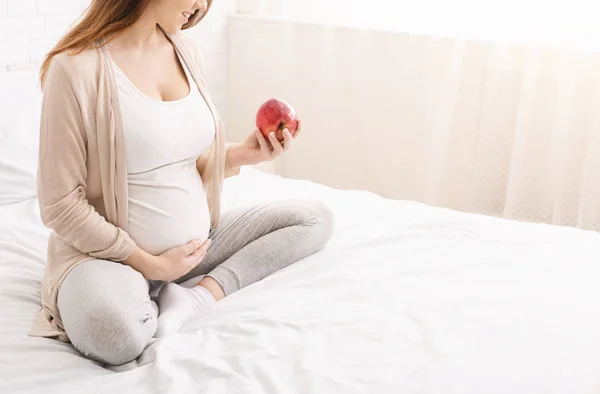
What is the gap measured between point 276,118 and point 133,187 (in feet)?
1.08

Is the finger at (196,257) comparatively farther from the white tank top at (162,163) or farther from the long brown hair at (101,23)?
the long brown hair at (101,23)

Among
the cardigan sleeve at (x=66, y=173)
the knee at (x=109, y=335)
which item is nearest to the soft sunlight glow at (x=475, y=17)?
the cardigan sleeve at (x=66, y=173)

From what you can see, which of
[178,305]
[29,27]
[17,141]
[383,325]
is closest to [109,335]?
[178,305]

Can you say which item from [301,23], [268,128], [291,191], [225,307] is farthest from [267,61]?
[225,307]

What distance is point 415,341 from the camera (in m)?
1.24

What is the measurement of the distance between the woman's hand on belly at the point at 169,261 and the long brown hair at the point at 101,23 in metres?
0.38

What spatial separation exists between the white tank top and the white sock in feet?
0.28

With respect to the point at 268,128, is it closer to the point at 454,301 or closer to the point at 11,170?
the point at 454,301

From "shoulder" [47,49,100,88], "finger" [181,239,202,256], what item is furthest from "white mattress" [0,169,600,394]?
"shoulder" [47,49,100,88]

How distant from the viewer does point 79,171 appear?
134 centimetres

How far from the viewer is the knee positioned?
4.05 ft

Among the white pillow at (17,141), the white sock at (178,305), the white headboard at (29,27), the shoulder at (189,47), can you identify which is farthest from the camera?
the white headboard at (29,27)

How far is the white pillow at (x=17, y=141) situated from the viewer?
6.57ft

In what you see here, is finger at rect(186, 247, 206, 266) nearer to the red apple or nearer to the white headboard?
the red apple
